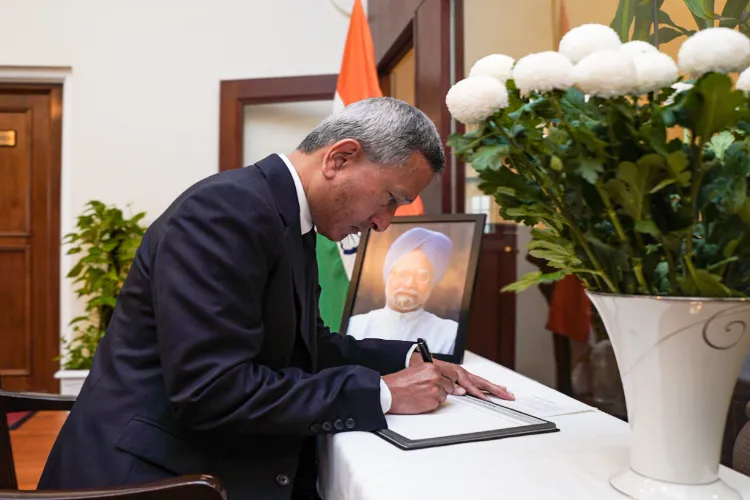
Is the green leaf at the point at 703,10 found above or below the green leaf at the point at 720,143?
above

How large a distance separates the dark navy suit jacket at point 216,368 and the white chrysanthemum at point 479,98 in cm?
45

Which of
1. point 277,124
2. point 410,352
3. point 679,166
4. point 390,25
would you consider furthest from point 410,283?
point 277,124

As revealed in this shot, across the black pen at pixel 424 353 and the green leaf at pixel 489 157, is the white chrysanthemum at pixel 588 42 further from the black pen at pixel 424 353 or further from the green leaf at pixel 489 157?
the black pen at pixel 424 353

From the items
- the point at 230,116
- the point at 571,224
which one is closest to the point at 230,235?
the point at 571,224

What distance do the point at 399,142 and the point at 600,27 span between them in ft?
1.65

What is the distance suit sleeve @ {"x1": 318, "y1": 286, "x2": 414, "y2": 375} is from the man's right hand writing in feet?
0.73

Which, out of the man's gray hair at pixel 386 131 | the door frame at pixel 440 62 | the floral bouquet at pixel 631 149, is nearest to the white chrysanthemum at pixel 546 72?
the floral bouquet at pixel 631 149

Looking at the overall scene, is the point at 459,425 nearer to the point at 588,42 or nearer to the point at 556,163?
the point at 556,163

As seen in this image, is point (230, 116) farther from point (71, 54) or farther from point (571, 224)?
point (571, 224)

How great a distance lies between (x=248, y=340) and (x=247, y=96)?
121 inches

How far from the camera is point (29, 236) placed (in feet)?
13.8

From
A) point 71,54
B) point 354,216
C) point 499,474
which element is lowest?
point 499,474

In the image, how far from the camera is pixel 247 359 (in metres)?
1.04

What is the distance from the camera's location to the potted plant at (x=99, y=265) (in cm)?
365
